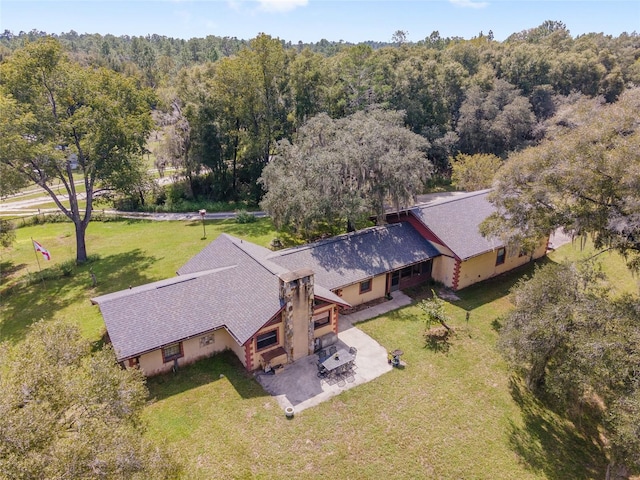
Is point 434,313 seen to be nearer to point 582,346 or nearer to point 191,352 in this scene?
point 582,346

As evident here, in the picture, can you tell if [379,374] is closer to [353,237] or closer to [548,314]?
[548,314]

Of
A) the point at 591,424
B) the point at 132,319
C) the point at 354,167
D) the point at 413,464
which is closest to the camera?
the point at 413,464

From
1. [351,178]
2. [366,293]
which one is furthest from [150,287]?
[351,178]

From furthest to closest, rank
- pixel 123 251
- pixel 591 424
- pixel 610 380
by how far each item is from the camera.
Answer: pixel 123 251, pixel 591 424, pixel 610 380

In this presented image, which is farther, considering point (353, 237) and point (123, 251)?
point (123, 251)

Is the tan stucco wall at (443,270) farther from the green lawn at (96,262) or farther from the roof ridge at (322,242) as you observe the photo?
the green lawn at (96,262)

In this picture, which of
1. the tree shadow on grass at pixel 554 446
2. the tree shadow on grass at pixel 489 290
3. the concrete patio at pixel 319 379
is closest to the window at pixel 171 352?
the concrete patio at pixel 319 379

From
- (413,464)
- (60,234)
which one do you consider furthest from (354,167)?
(60,234)
